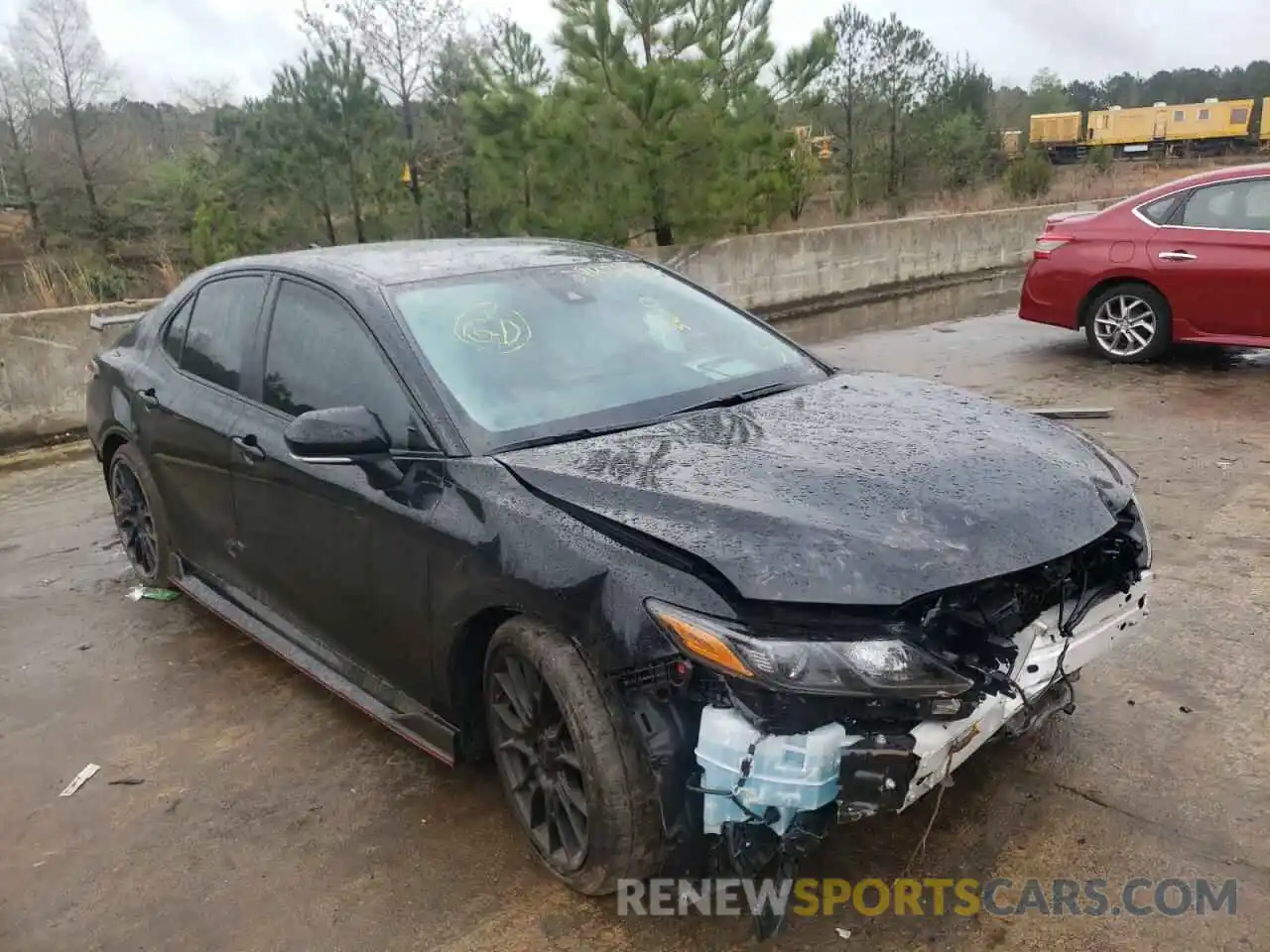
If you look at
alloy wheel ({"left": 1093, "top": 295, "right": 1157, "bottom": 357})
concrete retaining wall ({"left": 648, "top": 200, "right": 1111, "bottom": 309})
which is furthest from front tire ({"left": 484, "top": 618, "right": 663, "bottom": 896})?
concrete retaining wall ({"left": 648, "top": 200, "right": 1111, "bottom": 309})

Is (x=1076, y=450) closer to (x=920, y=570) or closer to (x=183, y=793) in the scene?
(x=920, y=570)

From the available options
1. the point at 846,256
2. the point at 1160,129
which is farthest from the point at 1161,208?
the point at 1160,129

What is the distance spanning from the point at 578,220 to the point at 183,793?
1079 centimetres

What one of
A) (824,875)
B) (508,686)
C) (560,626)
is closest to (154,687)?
(508,686)

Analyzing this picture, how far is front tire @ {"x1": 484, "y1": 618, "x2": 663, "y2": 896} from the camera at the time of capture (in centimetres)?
245

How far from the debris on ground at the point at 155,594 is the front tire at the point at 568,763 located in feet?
8.92

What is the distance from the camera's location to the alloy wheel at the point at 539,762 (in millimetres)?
2635

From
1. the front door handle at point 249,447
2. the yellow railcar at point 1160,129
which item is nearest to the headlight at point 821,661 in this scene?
the front door handle at point 249,447

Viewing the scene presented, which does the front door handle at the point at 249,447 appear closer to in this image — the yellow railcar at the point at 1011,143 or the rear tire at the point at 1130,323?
the rear tire at the point at 1130,323

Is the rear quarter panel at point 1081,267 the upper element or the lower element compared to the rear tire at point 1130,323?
upper

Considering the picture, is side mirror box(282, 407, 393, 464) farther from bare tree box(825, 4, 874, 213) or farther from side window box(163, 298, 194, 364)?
bare tree box(825, 4, 874, 213)

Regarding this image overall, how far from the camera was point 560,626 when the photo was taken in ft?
8.30

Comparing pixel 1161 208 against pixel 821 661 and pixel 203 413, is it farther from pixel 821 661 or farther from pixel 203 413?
pixel 821 661

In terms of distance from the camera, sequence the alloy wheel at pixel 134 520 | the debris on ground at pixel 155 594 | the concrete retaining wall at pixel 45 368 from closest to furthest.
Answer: the alloy wheel at pixel 134 520 → the debris on ground at pixel 155 594 → the concrete retaining wall at pixel 45 368
